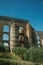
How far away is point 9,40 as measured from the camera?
3180cm

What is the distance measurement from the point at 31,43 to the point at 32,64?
15.0 metres

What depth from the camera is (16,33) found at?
30281 mm

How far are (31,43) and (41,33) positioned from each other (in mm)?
6695

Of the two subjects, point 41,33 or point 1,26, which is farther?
point 41,33

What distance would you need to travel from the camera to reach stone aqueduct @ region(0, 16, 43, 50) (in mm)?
30469

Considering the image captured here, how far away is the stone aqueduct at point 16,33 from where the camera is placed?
100.0 ft

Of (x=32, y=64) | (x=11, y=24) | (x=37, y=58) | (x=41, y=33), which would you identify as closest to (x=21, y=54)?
(x=37, y=58)

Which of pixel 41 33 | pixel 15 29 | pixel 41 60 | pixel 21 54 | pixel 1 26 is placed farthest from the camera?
pixel 41 33

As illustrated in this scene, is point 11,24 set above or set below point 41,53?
above

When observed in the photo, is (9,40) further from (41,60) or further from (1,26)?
(41,60)

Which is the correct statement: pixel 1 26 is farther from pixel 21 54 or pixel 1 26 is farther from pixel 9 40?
pixel 21 54

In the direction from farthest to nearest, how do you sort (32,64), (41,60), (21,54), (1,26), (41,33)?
(41,33) < (1,26) < (21,54) < (41,60) < (32,64)

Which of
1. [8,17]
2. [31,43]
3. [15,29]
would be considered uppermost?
[8,17]

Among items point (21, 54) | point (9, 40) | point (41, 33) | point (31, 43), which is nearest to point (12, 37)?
point (9, 40)
